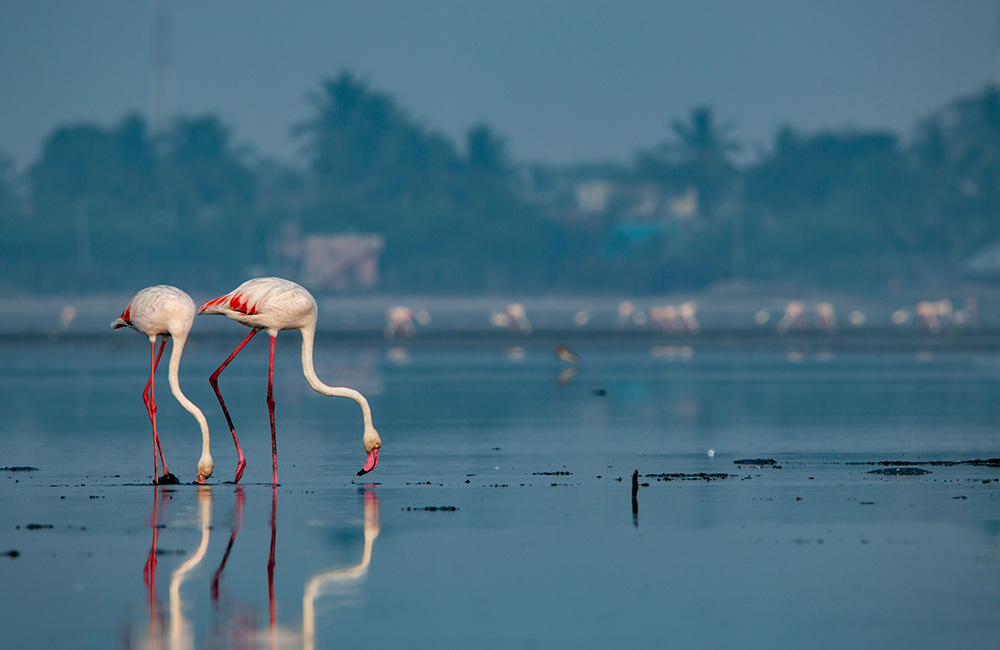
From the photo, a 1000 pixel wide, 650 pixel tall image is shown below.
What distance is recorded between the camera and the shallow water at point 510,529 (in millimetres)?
7340

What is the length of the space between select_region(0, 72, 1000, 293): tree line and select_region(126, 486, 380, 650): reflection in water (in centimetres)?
9105

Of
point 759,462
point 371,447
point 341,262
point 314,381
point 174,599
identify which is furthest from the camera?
point 341,262

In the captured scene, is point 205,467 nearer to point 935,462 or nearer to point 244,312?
point 244,312

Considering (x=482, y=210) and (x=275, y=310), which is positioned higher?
(x=482, y=210)

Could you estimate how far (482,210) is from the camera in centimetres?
10919

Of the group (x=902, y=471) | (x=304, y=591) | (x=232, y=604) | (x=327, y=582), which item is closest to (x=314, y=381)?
(x=327, y=582)

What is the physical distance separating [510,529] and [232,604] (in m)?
2.70

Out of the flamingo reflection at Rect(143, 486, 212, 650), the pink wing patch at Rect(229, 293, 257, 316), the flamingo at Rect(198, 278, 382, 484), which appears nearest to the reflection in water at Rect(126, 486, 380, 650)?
the flamingo reflection at Rect(143, 486, 212, 650)

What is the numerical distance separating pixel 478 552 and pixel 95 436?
8.51m

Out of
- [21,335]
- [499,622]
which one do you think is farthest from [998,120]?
[499,622]

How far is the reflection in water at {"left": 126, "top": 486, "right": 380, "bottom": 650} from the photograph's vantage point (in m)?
7.02

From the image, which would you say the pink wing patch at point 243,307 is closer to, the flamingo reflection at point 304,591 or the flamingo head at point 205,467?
the flamingo head at point 205,467

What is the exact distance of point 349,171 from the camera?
112938 mm

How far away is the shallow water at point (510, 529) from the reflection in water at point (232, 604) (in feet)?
0.07
